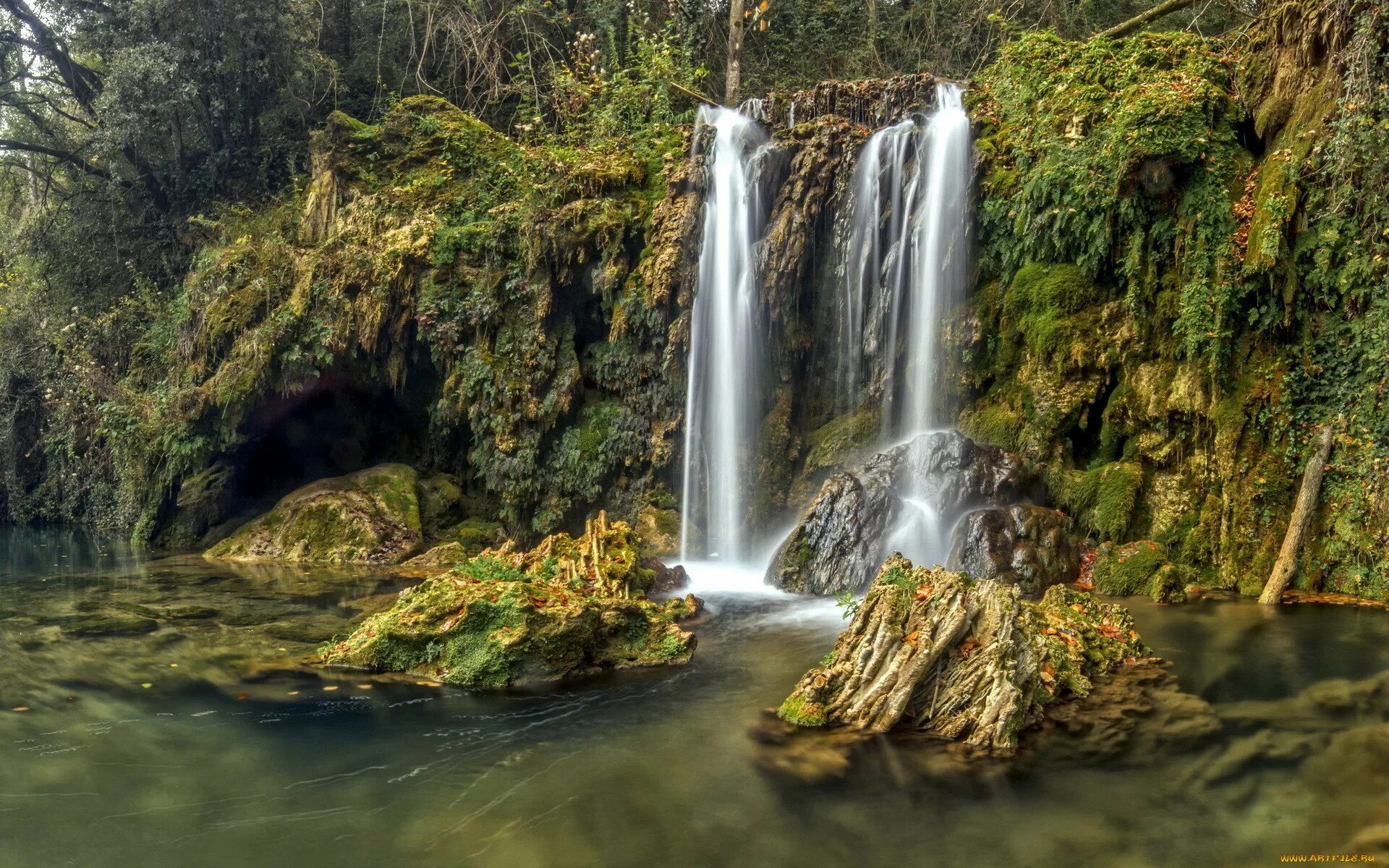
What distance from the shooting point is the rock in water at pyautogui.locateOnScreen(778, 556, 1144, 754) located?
5.77 metres

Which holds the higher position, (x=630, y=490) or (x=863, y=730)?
(x=630, y=490)

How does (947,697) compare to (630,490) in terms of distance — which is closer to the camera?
(947,697)

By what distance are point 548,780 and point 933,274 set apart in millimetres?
9716

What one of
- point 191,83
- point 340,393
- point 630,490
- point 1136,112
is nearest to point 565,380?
point 630,490

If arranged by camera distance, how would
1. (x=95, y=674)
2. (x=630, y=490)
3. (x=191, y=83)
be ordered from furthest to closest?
(x=191, y=83) → (x=630, y=490) → (x=95, y=674)

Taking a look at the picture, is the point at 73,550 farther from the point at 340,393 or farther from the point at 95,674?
the point at 95,674

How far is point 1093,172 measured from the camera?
441 inches

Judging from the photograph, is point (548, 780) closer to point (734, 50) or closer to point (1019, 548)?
point (1019, 548)

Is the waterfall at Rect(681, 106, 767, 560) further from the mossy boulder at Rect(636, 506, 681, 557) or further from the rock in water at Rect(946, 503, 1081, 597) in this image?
the rock in water at Rect(946, 503, 1081, 597)

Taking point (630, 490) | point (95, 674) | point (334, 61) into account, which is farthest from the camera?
point (334, 61)

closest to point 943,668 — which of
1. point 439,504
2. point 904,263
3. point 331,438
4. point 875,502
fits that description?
point 875,502

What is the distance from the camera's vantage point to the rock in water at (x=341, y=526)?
13.7 metres

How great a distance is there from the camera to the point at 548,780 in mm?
5359

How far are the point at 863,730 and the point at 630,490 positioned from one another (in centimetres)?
844
